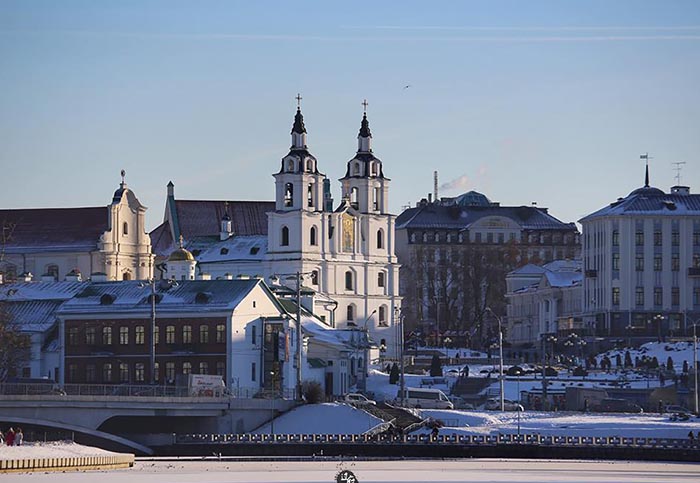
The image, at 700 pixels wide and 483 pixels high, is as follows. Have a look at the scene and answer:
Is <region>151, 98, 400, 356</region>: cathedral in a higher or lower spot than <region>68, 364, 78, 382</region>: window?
higher

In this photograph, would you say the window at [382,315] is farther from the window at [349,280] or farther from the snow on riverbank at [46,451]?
the snow on riverbank at [46,451]

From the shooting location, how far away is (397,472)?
90.2 meters

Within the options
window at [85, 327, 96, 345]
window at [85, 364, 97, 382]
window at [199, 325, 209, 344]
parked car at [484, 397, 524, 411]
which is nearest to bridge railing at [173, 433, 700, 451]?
parked car at [484, 397, 524, 411]

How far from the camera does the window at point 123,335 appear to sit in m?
134

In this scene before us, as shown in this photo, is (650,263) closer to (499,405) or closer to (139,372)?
(499,405)

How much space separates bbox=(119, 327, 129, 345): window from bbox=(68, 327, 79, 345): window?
306 cm

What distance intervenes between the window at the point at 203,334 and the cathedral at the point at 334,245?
164ft

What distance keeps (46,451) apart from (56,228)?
100648 mm

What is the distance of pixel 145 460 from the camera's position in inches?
4003

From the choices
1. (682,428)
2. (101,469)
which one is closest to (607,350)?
(682,428)

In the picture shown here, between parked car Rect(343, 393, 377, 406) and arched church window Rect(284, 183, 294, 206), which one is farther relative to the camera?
arched church window Rect(284, 183, 294, 206)

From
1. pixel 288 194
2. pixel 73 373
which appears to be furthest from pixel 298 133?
pixel 73 373

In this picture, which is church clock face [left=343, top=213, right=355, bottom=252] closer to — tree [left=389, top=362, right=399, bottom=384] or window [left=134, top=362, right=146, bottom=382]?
tree [left=389, top=362, right=399, bottom=384]

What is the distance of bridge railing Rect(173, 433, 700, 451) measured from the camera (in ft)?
352
